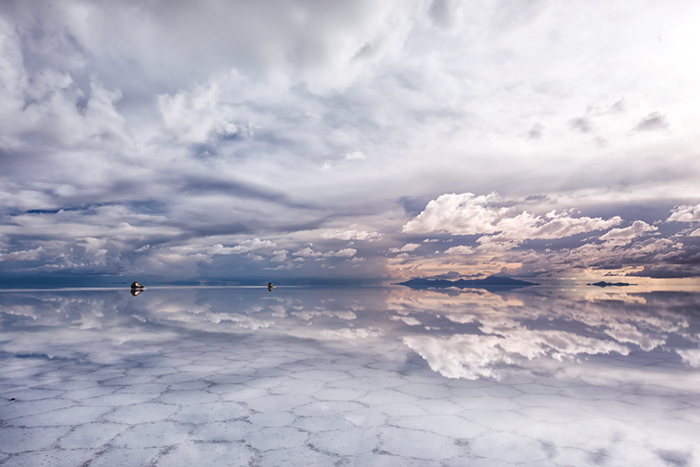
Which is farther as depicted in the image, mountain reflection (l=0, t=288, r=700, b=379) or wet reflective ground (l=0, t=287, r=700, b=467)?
mountain reflection (l=0, t=288, r=700, b=379)

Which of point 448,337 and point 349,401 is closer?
point 349,401

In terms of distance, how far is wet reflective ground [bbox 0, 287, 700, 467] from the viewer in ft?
7.93

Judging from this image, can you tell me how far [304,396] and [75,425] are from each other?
5.88ft

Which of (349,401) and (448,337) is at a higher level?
(349,401)

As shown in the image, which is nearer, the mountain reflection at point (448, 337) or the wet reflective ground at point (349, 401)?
the wet reflective ground at point (349, 401)

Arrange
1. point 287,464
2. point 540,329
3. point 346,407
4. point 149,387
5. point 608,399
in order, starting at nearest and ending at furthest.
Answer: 1. point 287,464
2. point 346,407
3. point 608,399
4. point 149,387
5. point 540,329

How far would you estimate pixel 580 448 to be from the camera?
2.49 m

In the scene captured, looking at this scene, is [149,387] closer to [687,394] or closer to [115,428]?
[115,428]

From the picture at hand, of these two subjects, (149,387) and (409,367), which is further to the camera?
(409,367)

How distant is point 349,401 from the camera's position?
3.38m

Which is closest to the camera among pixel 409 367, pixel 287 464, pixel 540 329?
pixel 287 464

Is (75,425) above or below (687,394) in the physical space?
above

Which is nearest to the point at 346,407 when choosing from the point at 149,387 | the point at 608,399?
the point at 149,387

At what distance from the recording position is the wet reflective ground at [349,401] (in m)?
2.42
